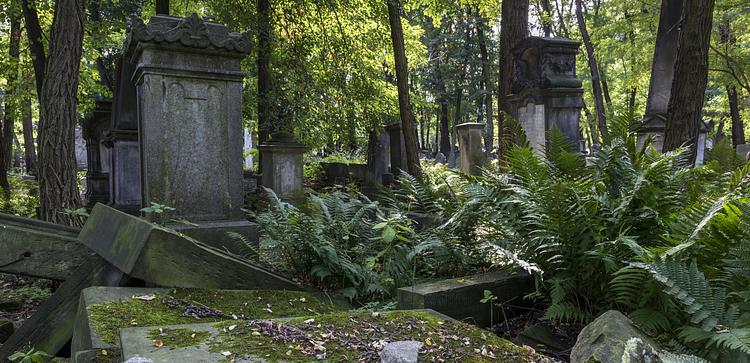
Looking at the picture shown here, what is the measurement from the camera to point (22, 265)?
12.2 feet

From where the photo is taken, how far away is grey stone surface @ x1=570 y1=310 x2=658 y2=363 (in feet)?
6.61

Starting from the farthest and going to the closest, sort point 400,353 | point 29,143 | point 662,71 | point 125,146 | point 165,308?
1. point 29,143
2. point 662,71
3. point 125,146
4. point 165,308
5. point 400,353

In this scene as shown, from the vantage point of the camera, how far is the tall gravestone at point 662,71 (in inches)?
495

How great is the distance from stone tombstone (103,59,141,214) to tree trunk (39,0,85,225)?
2.10 metres

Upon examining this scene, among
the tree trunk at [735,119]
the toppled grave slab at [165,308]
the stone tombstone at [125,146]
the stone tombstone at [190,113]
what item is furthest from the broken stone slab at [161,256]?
the tree trunk at [735,119]

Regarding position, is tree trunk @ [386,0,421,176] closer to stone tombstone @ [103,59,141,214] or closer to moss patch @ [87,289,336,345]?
stone tombstone @ [103,59,141,214]

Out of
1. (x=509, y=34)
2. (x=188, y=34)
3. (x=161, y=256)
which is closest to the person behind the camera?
(x=161, y=256)

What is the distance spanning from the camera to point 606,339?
2.10 meters

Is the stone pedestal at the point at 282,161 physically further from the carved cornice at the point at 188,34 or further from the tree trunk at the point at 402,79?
the carved cornice at the point at 188,34

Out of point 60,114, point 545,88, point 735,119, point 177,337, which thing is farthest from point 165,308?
point 735,119

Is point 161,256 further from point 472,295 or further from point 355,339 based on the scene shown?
point 472,295

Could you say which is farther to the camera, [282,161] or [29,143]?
[29,143]

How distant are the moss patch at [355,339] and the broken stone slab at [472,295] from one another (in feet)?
1.73

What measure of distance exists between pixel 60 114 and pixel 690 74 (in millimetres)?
7506
